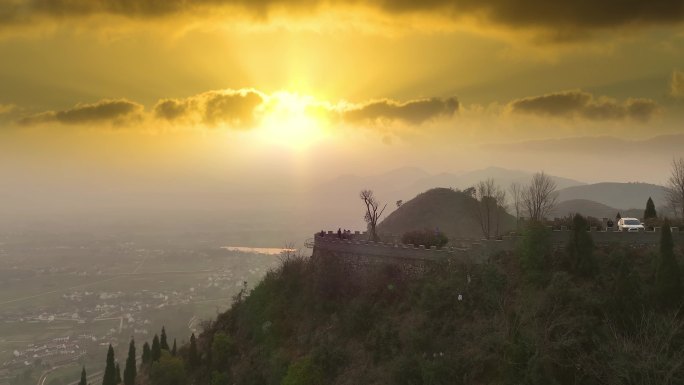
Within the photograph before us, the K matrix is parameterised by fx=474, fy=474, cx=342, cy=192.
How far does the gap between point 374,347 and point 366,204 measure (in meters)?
18.8

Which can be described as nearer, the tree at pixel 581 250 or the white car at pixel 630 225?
the tree at pixel 581 250

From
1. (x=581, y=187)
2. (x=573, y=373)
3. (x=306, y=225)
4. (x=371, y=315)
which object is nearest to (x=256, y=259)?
(x=306, y=225)

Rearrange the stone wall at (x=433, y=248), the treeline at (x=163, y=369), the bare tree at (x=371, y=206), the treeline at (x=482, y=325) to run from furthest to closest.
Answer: the bare tree at (x=371, y=206) → the treeline at (x=163, y=369) → the stone wall at (x=433, y=248) → the treeline at (x=482, y=325)

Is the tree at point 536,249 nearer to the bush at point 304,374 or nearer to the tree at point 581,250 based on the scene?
the tree at point 581,250

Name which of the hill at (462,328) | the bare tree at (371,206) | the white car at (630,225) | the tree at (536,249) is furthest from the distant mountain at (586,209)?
the hill at (462,328)

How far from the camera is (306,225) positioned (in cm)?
18238

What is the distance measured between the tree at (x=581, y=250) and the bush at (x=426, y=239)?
926 cm

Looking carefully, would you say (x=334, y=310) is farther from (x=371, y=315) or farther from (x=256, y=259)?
(x=256, y=259)

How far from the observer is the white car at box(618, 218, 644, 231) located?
100ft

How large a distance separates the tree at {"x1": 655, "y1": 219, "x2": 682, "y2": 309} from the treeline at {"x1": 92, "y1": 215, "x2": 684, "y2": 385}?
51 mm

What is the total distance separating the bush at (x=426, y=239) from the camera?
35.6 meters

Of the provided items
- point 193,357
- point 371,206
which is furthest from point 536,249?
point 193,357

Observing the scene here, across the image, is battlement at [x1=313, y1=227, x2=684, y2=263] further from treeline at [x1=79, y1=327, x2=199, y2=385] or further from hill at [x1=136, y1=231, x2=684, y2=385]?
treeline at [x1=79, y1=327, x2=199, y2=385]

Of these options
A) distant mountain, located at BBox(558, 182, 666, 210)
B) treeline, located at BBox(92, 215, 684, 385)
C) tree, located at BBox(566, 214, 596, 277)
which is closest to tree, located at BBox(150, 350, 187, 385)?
treeline, located at BBox(92, 215, 684, 385)
